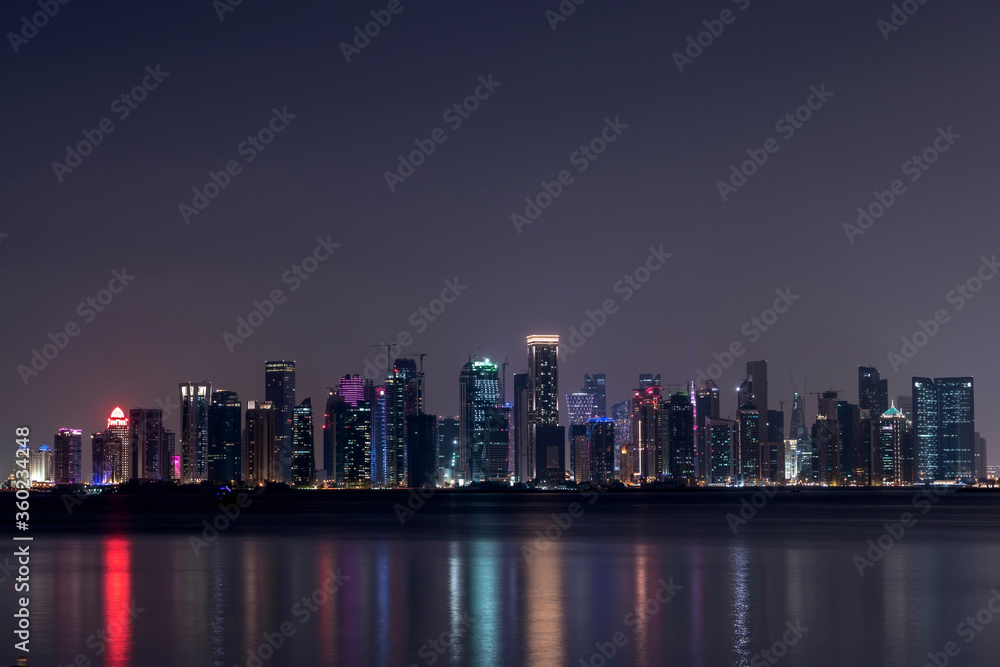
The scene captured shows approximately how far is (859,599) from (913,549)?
A: 35600 millimetres

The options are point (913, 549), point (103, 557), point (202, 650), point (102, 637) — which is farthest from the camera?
point (913, 549)

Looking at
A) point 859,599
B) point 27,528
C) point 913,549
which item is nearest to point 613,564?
point 859,599

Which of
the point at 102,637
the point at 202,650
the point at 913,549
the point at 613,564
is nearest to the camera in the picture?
the point at 202,650

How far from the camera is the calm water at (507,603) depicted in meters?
33.8

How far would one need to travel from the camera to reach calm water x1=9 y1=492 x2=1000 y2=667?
33.8 m

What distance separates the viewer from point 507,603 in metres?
45.3

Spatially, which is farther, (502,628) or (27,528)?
(27,528)

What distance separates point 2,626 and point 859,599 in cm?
3408

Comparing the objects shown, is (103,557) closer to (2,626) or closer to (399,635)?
(2,626)

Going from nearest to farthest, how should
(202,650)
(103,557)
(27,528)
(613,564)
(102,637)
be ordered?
(202,650) < (102,637) < (613,564) < (103,557) < (27,528)

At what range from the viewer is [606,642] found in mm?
35062

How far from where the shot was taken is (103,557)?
72.7m

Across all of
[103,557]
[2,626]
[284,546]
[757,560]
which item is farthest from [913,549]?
[2,626]

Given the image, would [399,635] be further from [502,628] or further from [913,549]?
[913,549]
